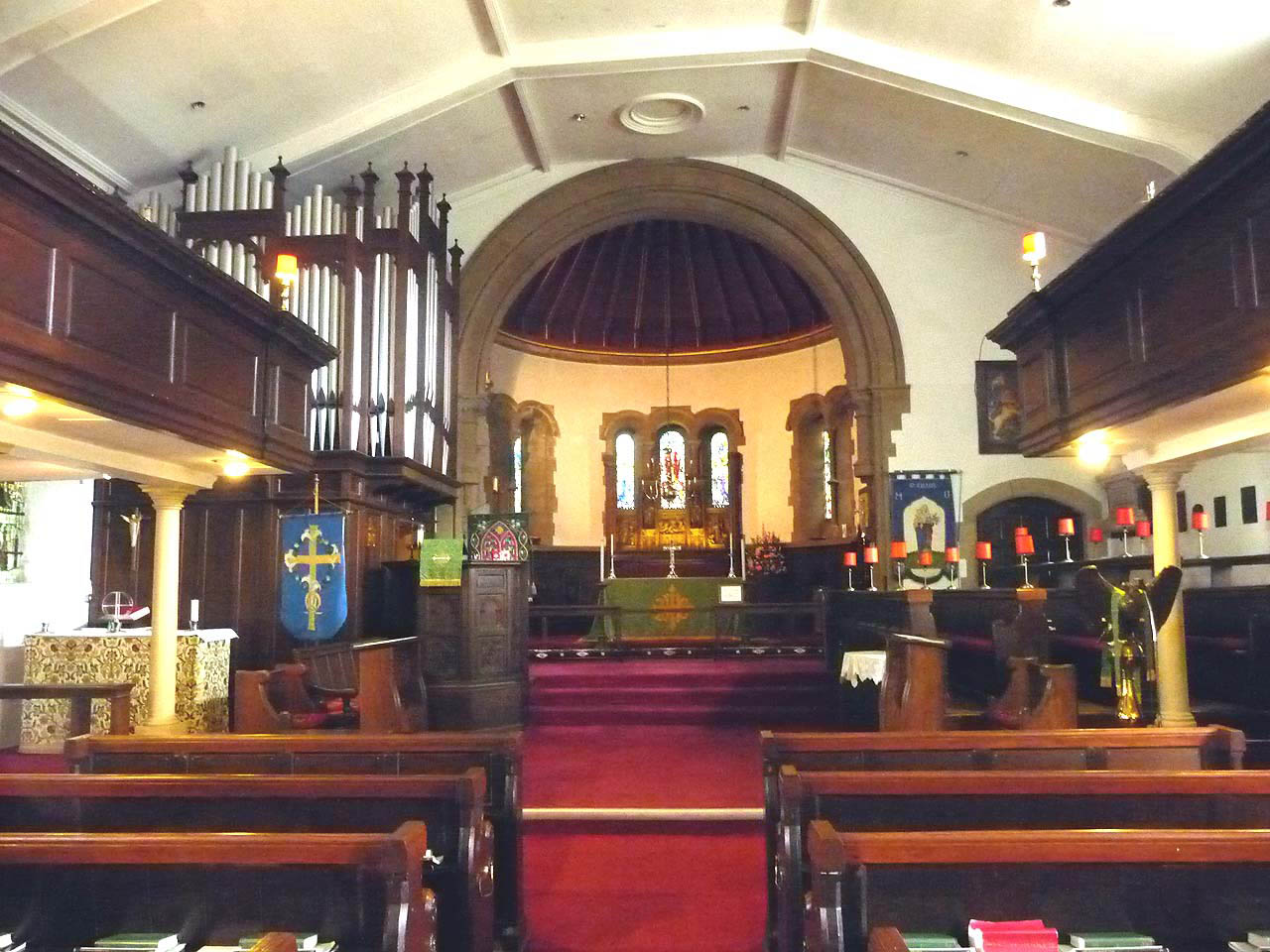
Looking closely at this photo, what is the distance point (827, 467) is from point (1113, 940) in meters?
11.6

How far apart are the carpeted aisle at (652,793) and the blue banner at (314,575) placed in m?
1.68

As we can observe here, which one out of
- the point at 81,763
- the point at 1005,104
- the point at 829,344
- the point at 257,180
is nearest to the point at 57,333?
the point at 81,763

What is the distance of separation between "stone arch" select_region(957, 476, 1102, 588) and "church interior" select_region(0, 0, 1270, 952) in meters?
0.06

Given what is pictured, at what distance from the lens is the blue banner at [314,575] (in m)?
7.12

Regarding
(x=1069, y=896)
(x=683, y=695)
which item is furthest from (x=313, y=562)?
(x=1069, y=896)

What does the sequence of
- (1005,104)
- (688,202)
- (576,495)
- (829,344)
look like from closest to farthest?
(1005,104) → (688,202) → (829,344) → (576,495)

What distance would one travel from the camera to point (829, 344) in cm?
1398

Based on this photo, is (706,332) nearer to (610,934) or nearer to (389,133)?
(389,133)

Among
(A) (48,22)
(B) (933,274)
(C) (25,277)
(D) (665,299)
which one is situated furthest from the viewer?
(D) (665,299)

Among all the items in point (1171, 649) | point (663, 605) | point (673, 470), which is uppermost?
point (673, 470)

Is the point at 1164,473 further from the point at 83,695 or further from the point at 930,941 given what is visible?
the point at 83,695

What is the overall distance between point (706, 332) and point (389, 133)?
22.8 ft

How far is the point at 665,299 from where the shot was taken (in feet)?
49.0

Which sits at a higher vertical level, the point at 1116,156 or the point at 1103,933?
the point at 1116,156
